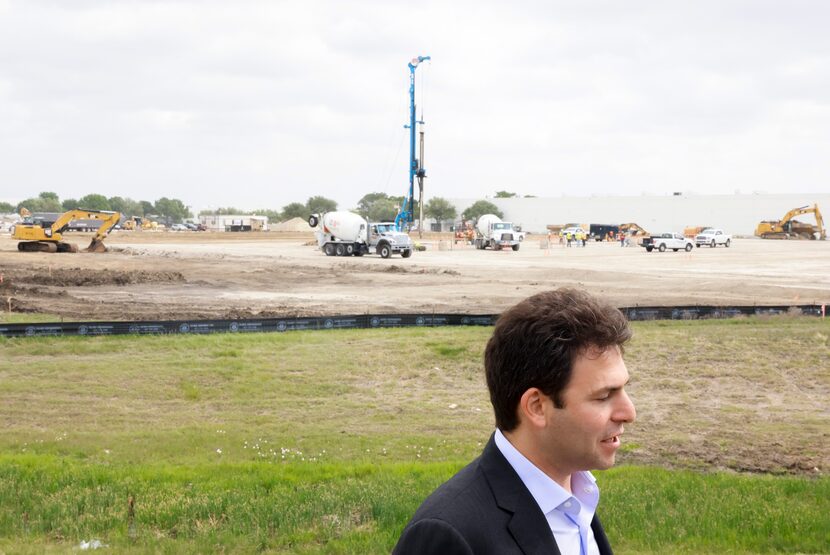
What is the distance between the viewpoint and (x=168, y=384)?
52.5ft

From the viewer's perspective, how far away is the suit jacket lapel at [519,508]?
233cm

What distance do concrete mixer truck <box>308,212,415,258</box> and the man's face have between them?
54.5 metres

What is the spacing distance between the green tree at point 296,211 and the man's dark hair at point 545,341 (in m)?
178

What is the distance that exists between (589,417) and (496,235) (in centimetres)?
7045

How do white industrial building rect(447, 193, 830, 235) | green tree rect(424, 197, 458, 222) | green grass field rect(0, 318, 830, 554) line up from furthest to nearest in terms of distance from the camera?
green tree rect(424, 197, 458, 222), white industrial building rect(447, 193, 830, 235), green grass field rect(0, 318, 830, 554)

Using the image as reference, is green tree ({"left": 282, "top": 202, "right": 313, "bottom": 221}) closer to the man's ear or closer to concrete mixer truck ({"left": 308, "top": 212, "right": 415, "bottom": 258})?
concrete mixer truck ({"left": 308, "top": 212, "right": 415, "bottom": 258})

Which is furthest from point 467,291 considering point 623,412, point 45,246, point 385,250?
point 45,246

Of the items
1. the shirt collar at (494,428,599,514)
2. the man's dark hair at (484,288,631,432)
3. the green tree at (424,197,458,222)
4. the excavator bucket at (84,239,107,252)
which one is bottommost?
the excavator bucket at (84,239,107,252)

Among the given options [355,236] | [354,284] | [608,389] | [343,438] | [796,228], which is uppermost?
[796,228]

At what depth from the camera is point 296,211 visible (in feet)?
605

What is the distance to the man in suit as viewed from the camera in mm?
2465

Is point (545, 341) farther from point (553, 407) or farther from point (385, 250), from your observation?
point (385, 250)

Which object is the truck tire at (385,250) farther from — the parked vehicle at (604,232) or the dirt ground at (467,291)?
the parked vehicle at (604,232)

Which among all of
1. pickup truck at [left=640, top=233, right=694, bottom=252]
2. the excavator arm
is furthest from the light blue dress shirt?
pickup truck at [left=640, top=233, right=694, bottom=252]
